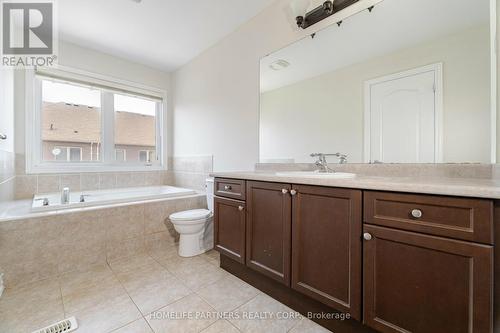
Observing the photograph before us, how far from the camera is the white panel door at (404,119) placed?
1.25 meters

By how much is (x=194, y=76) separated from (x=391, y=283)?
311 cm

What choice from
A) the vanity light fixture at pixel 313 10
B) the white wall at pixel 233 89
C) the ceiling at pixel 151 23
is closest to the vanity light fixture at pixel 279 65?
the white wall at pixel 233 89

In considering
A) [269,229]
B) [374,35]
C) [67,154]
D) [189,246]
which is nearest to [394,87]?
[374,35]

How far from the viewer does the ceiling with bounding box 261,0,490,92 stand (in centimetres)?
118

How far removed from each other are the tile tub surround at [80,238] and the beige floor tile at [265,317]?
3.74 ft

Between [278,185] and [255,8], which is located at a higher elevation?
[255,8]

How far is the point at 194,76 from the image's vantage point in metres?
3.04

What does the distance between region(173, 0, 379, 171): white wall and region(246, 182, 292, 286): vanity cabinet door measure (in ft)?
2.40

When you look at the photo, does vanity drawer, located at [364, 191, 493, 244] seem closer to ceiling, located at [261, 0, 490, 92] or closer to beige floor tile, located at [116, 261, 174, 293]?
ceiling, located at [261, 0, 490, 92]

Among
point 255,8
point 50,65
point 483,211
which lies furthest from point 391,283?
point 50,65

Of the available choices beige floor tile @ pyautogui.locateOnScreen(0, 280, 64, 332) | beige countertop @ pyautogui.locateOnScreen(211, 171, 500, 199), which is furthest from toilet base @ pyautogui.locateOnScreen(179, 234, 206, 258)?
beige countertop @ pyautogui.locateOnScreen(211, 171, 500, 199)

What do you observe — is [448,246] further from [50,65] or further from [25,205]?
[50,65]

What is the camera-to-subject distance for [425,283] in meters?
0.86

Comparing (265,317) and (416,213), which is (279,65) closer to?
(416,213)
